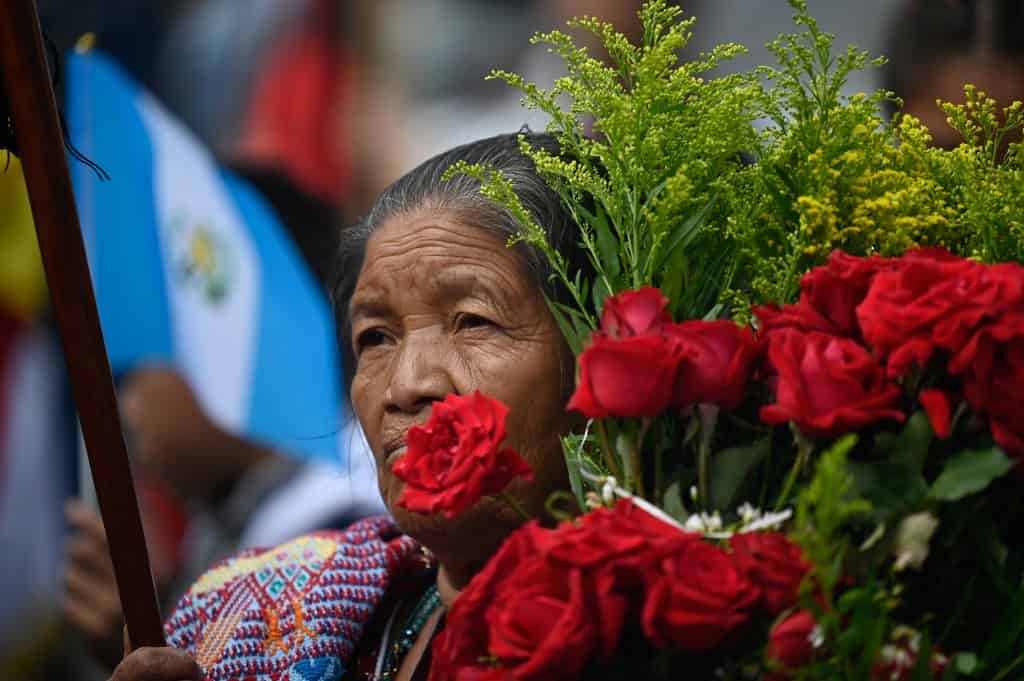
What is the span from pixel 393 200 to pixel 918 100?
152cm

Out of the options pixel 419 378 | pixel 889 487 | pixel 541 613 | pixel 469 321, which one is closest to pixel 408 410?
pixel 419 378

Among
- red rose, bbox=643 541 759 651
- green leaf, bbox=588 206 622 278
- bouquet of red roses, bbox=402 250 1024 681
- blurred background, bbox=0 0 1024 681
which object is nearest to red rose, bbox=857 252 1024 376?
bouquet of red roses, bbox=402 250 1024 681

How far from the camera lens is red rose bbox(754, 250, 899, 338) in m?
1.40

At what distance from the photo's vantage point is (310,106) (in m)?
4.65

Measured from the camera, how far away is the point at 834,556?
50.4 inches

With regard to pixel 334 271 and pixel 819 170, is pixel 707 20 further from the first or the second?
pixel 819 170

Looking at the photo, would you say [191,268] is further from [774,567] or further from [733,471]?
[774,567]

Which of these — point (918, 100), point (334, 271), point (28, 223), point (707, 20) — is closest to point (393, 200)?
point (334, 271)

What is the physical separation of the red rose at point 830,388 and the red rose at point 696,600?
154 millimetres

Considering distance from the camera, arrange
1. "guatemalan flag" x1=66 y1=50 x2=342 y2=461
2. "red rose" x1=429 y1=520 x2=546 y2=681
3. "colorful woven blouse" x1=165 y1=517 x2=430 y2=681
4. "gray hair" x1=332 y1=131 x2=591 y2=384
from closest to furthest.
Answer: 1. "red rose" x1=429 y1=520 x2=546 y2=681
2. "gray hair" x1=332 y1=131 x2=591 y2=384
3. "colorful woven blouse" x1=165 y1=517 x2=430 y2=681
4. "guatemalan flag" x1=66 y1=50 x2=342 y2=461

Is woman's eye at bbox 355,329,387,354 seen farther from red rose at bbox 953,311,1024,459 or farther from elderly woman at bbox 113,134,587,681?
red rose at bbox 953,311,1024,459

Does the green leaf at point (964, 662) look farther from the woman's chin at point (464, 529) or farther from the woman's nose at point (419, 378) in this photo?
the woman's nose at point (419, 378)

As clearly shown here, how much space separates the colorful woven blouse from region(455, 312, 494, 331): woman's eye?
0.51 m

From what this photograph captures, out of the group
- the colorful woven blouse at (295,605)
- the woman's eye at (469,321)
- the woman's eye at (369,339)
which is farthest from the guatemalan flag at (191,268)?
the woman's eye at (469,321)
